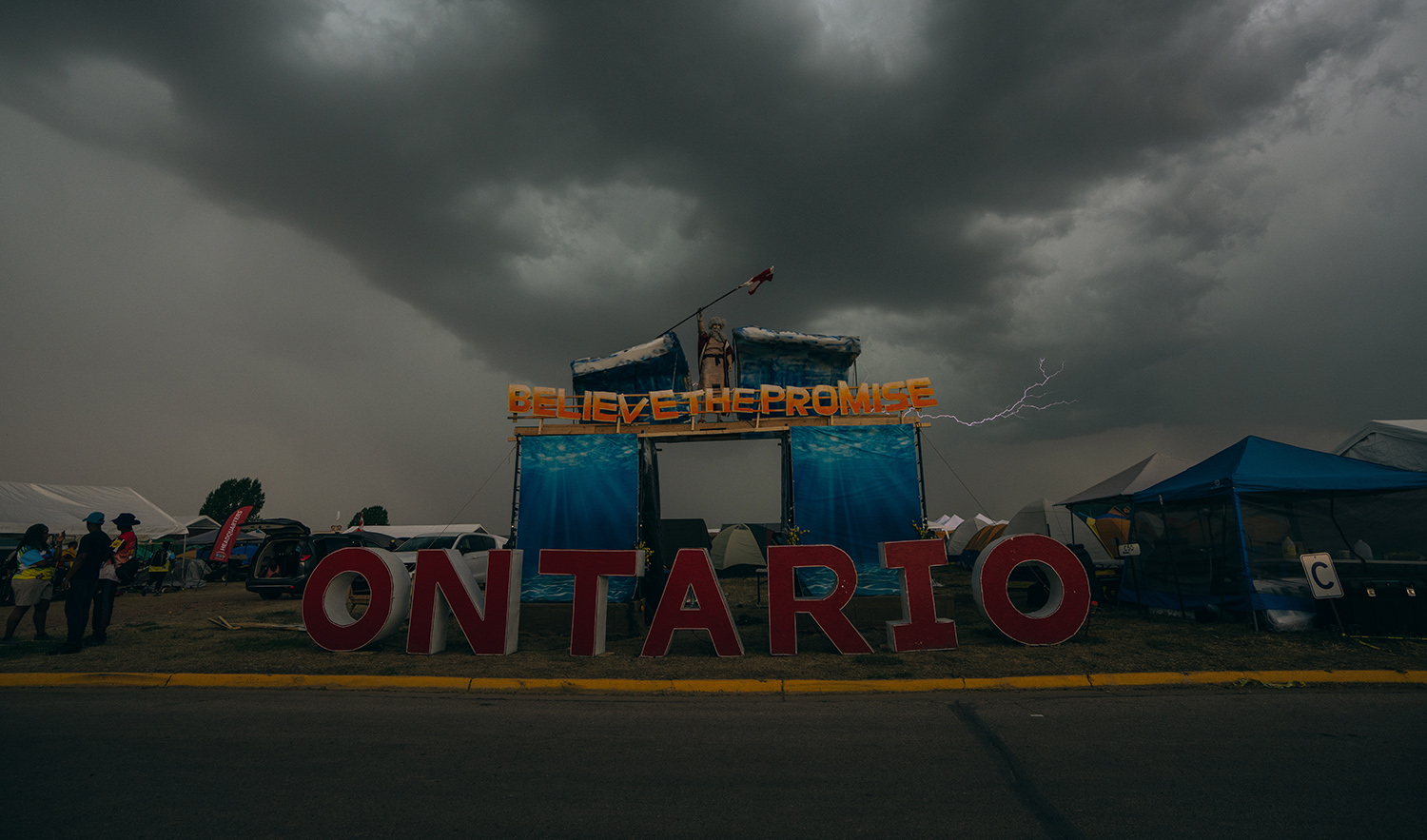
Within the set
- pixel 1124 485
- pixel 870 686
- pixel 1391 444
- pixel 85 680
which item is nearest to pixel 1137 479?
pixel 1124 485

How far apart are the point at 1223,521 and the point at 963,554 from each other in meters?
14.5

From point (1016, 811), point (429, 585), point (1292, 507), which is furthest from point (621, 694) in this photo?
point (1292, 507)

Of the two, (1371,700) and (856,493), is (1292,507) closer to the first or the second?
(1371,700)

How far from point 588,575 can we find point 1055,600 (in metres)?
7.16

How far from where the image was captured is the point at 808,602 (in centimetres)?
842

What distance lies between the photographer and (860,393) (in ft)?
41.3

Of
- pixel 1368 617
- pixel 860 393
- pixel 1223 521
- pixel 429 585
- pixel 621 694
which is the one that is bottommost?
pixel 621 694

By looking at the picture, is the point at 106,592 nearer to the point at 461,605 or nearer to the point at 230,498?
the point at 461,605

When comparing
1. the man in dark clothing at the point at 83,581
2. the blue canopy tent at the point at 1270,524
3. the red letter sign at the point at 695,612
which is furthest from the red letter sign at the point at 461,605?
the blue canopy tent at the point at 1270,524

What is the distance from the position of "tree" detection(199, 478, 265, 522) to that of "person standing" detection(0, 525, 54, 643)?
77624 millimetres

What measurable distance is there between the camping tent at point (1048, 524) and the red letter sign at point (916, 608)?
15.5m

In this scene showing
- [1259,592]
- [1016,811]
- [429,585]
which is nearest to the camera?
[1016,811]

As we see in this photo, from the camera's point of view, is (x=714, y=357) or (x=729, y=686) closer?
(x=729, y=686)

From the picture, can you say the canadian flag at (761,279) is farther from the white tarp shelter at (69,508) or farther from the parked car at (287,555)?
the white tarp shelter at (69,508)
